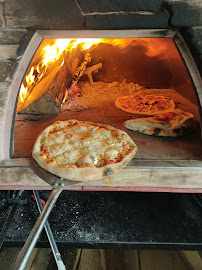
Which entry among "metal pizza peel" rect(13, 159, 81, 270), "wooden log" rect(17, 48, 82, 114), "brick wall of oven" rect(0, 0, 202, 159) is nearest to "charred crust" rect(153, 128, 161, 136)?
"brick wall of oven" rect(0, 0, 202, 159)

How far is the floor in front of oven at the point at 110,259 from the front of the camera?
8.98 ft

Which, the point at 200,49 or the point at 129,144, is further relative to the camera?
the point at 129,144

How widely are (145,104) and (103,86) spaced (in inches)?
54.6

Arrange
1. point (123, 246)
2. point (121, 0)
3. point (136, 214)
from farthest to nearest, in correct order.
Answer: point (136, 214) → point (123, 246) → point (121, 0)

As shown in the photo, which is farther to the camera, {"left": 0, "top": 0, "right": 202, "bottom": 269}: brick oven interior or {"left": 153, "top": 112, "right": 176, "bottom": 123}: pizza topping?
{"left": 153, "top": 112, "right": 176, "bottom": 123}: pizza topping

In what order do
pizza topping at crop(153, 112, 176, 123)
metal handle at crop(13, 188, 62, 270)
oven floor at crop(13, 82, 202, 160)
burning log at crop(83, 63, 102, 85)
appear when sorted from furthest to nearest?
burning log at crop(83, 63, 102, 85)
pizza topping at crop(153, 112, 176, 123)
oven floor at crop(13, 82, 202, 160)
metal handle at crop(13, 188, 62, 270)

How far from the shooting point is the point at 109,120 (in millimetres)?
3582

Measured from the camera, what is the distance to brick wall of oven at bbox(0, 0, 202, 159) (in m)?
2.12

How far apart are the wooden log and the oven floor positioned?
0.40 feet

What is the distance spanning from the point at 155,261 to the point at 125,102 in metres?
2.45

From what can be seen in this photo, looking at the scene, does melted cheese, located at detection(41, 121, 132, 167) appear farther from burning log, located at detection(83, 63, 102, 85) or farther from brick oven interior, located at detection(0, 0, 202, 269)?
burning log, located at detection(83, 63, 102, 85)

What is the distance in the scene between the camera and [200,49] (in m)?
2.23

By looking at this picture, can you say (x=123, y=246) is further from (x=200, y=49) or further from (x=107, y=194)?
(x=200, y=49)

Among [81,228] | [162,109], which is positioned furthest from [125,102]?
[81,228]
